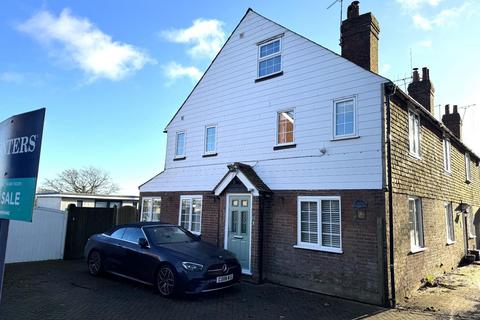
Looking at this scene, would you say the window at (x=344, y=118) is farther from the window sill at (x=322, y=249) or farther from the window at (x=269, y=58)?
the window sill at (x=322, y=249)

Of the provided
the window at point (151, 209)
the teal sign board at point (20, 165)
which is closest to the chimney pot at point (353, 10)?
the teal sign board at point (20, 165)

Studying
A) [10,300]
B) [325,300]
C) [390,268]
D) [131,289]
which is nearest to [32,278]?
[10,300]

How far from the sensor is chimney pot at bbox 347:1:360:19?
1113cm

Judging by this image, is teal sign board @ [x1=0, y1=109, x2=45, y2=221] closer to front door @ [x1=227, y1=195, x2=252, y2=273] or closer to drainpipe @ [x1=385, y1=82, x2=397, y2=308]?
drainpipe @ [x1=385, y1=82, x2=397, y2=308]

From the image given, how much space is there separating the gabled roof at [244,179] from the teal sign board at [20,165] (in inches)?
316

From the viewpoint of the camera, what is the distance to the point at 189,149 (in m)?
15.1

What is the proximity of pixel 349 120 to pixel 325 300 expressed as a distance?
492 cm

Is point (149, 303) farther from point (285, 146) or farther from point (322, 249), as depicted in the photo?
point (285, 146)

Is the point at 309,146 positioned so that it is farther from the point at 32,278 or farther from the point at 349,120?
the point at 32,278

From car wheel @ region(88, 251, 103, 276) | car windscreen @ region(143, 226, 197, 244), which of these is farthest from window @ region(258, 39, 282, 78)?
car wheel @ region(88, 251, 103, 276)

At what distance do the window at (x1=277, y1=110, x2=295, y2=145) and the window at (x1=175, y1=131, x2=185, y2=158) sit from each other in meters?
5.15

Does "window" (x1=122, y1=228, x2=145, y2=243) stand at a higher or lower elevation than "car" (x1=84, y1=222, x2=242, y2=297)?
higher

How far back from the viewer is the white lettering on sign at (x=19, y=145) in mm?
3556

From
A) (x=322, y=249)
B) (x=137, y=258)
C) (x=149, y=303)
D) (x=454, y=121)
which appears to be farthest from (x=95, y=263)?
(x=454, y=121)
